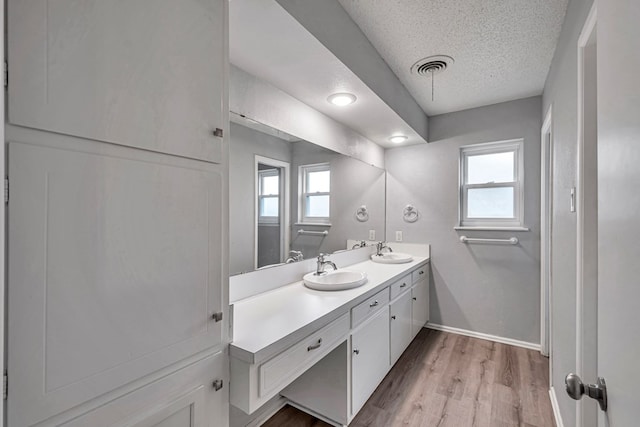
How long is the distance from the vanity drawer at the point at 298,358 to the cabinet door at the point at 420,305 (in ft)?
4.84

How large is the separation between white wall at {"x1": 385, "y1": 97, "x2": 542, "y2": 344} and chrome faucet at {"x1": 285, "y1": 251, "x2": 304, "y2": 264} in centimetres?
165

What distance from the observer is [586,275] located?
123cm

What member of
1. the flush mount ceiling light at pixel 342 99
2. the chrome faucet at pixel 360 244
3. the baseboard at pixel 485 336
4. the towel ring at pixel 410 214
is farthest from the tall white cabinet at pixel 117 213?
the baseboard at pixel 485 336

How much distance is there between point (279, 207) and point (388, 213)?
184 cm

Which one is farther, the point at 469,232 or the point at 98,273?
the point at 469,232

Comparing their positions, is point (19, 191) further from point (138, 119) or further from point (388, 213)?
point (388, 213)

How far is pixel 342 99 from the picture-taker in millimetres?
2033

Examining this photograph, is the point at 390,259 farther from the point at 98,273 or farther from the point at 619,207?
the point at 98,273

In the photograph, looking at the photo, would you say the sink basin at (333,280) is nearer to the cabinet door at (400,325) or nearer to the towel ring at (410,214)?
the cabinet door at (400,325)

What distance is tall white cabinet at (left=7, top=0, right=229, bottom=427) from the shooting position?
63 cm

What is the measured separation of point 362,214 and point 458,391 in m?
1.68

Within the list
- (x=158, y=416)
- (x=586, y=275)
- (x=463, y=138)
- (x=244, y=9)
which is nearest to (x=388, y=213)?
(x=463, y=138)

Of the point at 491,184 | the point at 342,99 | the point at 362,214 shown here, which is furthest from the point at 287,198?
the point at 491,184

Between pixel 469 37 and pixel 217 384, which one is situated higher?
pixel 469 37
